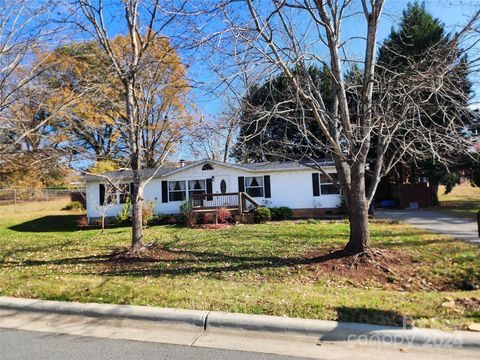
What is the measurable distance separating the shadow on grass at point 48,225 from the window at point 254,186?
9.62 metres

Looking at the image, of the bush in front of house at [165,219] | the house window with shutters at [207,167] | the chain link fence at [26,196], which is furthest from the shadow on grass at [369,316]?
the chain link fence at [26,196]

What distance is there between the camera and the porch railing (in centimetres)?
1748

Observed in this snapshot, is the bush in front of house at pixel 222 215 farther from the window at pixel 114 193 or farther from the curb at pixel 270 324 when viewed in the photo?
the curb at pixel 270 324

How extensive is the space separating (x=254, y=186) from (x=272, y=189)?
1.10 meters

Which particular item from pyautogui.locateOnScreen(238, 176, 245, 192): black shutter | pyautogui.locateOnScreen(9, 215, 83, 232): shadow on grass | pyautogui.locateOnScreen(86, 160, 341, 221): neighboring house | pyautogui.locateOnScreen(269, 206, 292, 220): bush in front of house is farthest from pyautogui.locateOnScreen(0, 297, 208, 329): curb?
pyautogui.locateOnScreen(238, 176, 245, 192): black shutter

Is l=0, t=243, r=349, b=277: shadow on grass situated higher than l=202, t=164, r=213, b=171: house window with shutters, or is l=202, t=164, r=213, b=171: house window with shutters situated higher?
l=202, t=164, r=213, b=171: house window with shutters

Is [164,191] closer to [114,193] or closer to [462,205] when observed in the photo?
[114,193]

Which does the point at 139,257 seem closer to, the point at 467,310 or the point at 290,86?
the point at 290,86

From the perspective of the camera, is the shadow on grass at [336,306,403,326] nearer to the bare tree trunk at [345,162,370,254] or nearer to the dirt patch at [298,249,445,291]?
the dirt patch at [298,249,445,291]

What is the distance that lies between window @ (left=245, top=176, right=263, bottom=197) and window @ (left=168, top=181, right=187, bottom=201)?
379cm

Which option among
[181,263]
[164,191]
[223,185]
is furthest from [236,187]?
[181,263]

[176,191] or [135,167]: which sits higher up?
[135,167]

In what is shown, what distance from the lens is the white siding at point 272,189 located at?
19.6m

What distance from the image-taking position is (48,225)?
1977cm
